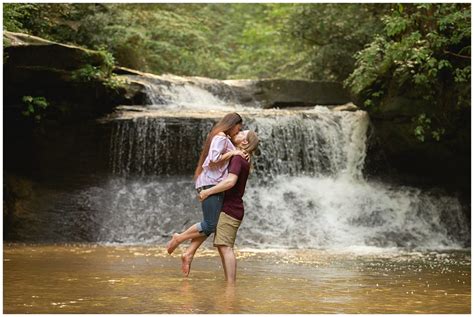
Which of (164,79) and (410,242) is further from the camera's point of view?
(164,79)

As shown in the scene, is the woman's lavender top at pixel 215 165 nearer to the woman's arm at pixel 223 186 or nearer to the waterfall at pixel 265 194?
the woman's arm at pixel 223 186

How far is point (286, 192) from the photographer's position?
49.0 ft

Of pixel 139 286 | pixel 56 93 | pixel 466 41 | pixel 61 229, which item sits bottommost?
pixel 61 229

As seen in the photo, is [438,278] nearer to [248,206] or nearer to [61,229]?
[248,206]

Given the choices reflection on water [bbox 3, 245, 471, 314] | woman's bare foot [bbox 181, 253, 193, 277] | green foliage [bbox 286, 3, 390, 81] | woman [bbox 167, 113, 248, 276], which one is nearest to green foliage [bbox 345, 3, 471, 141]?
reflection on water [bbox 3, 245, 471, 314]

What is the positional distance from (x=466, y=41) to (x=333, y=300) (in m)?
8.26

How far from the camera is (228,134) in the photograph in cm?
720

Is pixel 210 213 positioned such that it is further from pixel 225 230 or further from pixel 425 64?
pixel 425 64

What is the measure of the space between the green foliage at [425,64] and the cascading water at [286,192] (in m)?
1.40

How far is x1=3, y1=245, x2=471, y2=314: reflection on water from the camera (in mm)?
5719

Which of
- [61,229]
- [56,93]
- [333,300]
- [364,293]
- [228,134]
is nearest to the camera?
[333,300]

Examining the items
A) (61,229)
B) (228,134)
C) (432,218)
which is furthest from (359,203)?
(228,134)

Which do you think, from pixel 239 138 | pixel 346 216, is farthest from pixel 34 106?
pixel 239 138

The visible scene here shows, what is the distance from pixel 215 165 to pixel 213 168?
40 millimetres
